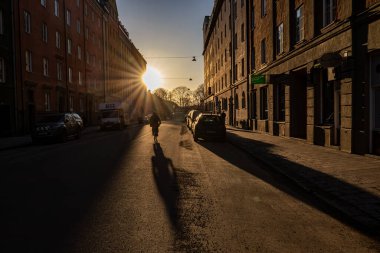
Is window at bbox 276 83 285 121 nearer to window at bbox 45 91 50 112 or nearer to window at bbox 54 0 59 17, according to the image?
window at bbox 45 91 50 112

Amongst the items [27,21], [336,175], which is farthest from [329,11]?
[27,21]

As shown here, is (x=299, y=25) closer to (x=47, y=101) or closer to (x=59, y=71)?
(x=47, y=101)

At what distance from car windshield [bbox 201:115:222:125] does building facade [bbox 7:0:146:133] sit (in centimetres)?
1396

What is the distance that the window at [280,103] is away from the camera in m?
20.2

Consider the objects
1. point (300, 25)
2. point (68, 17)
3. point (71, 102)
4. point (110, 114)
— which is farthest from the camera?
point (68, 17)

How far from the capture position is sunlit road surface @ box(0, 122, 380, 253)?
13.7 feet

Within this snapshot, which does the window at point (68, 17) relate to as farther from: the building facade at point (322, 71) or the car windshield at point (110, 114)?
the building facade at point (322, 71)

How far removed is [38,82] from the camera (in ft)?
95.4

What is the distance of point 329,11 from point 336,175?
844 cm

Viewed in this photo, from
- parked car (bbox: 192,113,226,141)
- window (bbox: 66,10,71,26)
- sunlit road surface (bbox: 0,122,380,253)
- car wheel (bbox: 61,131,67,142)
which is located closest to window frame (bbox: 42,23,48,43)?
window (bbox: 66,10,71,26)

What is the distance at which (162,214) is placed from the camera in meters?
5.39

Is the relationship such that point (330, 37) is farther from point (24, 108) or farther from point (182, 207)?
point (24, 108)

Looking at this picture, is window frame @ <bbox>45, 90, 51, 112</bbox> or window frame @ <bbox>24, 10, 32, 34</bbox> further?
window frame @ <bbox>45, 90, 51, 112</bbox>

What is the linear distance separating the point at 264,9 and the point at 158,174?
18.0 meters
